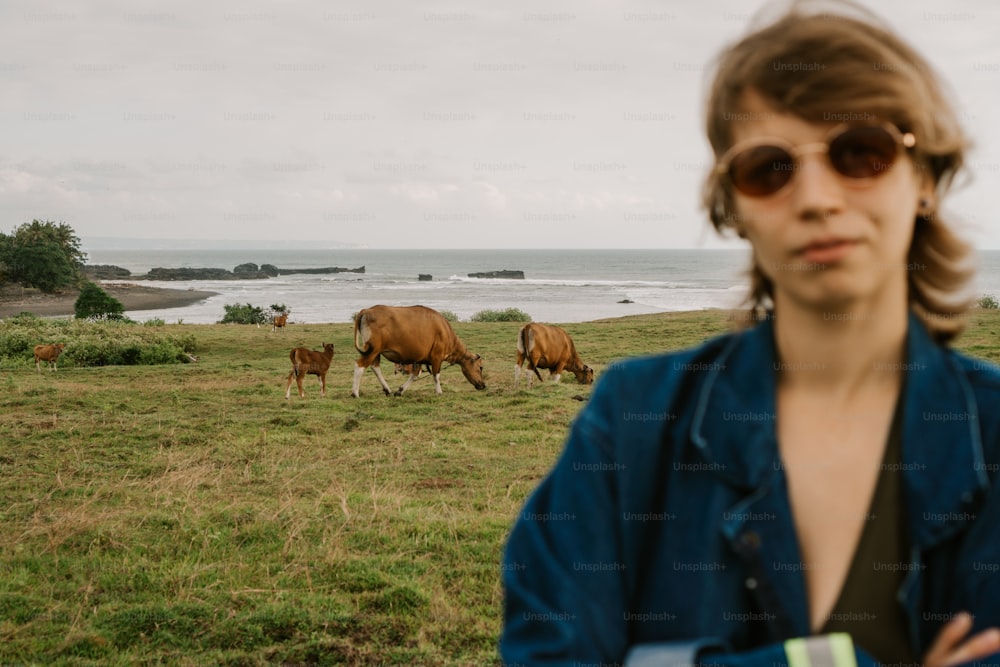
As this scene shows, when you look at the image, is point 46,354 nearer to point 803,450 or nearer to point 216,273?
point 803,450

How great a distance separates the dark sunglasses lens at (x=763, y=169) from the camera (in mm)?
1104

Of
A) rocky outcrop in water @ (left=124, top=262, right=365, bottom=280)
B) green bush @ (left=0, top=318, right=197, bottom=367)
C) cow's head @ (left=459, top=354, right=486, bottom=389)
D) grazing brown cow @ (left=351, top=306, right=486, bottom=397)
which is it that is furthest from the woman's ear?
rocky outcrop in water @ (left=124, top=262, right=365, bottom=280)

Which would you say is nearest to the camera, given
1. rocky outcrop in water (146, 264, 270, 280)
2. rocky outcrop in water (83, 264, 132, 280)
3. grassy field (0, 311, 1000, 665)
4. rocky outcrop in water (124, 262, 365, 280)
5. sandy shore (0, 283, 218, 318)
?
grassy field (0, 311, 1000, 665)

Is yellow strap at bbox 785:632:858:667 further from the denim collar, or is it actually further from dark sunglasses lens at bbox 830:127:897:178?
dark sunglasses lens at bbox 830:127:897:178

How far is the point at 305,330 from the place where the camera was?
32.3 metres

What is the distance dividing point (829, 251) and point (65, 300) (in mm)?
63653

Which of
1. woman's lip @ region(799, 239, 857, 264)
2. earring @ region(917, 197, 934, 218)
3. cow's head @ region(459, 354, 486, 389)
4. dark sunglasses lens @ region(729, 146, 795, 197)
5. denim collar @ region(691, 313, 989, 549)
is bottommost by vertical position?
cow's head @ region(459, 354, 486, 389)

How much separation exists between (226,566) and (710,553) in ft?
17.0

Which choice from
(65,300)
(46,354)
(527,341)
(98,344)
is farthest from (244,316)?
(527,341)

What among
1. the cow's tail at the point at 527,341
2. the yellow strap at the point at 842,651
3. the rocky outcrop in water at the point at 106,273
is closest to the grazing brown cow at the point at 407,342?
the cow's tail at the point at 527,341

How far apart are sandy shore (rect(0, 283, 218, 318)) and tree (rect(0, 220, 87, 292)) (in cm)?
→ 92

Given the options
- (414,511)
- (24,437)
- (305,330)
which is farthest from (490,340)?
(414,511)

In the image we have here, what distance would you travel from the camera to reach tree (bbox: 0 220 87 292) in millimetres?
55406

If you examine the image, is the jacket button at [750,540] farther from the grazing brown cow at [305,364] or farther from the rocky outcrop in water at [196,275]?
the rocky outcrop in water at [196,275]
